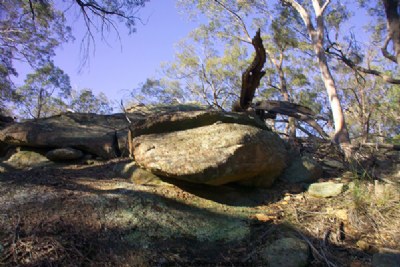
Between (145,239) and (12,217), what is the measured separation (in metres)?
1.15

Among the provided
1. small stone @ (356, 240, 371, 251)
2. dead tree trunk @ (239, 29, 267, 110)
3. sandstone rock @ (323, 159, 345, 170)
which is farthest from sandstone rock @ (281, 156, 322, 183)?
dead tree trunk @ (239, 29, 267, 110)

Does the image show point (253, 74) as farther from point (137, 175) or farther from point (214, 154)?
point (137, 175)

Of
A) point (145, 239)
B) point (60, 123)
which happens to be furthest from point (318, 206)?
point (60, 123)

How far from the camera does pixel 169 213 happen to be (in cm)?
325

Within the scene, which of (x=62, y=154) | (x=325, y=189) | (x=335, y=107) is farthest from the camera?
(x=335, y=107)

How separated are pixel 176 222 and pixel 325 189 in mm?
1869

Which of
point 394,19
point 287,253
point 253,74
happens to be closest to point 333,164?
point 253,74

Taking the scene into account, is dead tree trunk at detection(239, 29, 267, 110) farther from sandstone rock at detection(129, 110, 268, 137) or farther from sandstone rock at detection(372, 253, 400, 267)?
sandstone rock at detection(372, 253, 400, 267)

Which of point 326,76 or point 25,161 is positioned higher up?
point 326,76

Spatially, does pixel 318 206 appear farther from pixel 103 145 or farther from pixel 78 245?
pixel 103 145

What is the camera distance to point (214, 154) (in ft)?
11.9

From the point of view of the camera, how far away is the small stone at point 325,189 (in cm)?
382

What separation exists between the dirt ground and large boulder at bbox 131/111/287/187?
0.27 m

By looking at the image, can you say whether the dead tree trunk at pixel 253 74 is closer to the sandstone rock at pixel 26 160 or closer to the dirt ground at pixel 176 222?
the dirt ground at pixel 176 222
